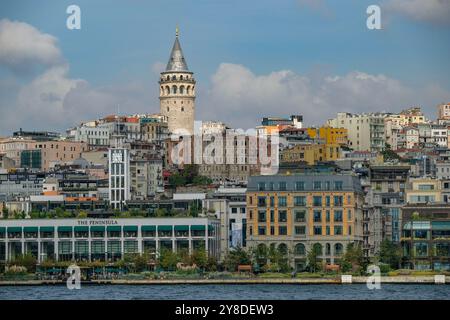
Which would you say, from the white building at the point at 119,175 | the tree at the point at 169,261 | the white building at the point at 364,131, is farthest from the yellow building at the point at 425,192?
the white building at the point at 364,131

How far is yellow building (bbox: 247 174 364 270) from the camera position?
2067 inches

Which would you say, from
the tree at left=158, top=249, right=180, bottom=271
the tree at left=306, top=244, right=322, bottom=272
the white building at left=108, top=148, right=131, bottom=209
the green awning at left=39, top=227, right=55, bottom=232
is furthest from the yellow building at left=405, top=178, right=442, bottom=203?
the green awning at left=39, top=227, right=55, bottom=232

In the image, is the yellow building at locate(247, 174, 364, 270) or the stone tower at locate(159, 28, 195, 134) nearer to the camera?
the yellow building at locate(247, 174, 364, 270)

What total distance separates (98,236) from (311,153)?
23714 mm

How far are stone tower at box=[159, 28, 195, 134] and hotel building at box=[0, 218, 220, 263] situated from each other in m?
37.2

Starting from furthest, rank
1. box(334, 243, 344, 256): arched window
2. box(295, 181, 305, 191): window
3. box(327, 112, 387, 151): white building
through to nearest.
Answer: box(327, 112, 387, 151): white building, box(295, 181, 305, 191): window, box(334, 243, 344, 256): arched window

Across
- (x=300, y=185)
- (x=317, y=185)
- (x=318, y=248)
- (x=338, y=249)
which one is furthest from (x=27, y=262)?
(x=338, y=249)

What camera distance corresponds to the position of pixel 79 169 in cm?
7638

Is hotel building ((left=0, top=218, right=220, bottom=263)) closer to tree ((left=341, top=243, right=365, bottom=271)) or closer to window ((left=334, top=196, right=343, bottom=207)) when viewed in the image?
window ((left=334, top=196, right=343, bottom=207))

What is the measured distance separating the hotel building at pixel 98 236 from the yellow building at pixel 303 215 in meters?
2.73

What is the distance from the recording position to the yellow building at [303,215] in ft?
172

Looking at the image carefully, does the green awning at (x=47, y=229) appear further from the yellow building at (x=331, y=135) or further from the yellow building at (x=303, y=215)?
the yellow building at (x=331, y=135)

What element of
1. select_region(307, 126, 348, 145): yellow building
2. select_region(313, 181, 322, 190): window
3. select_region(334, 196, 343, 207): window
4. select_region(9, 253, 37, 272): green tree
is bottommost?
select_region(9, 253, 37, 272): green tree
